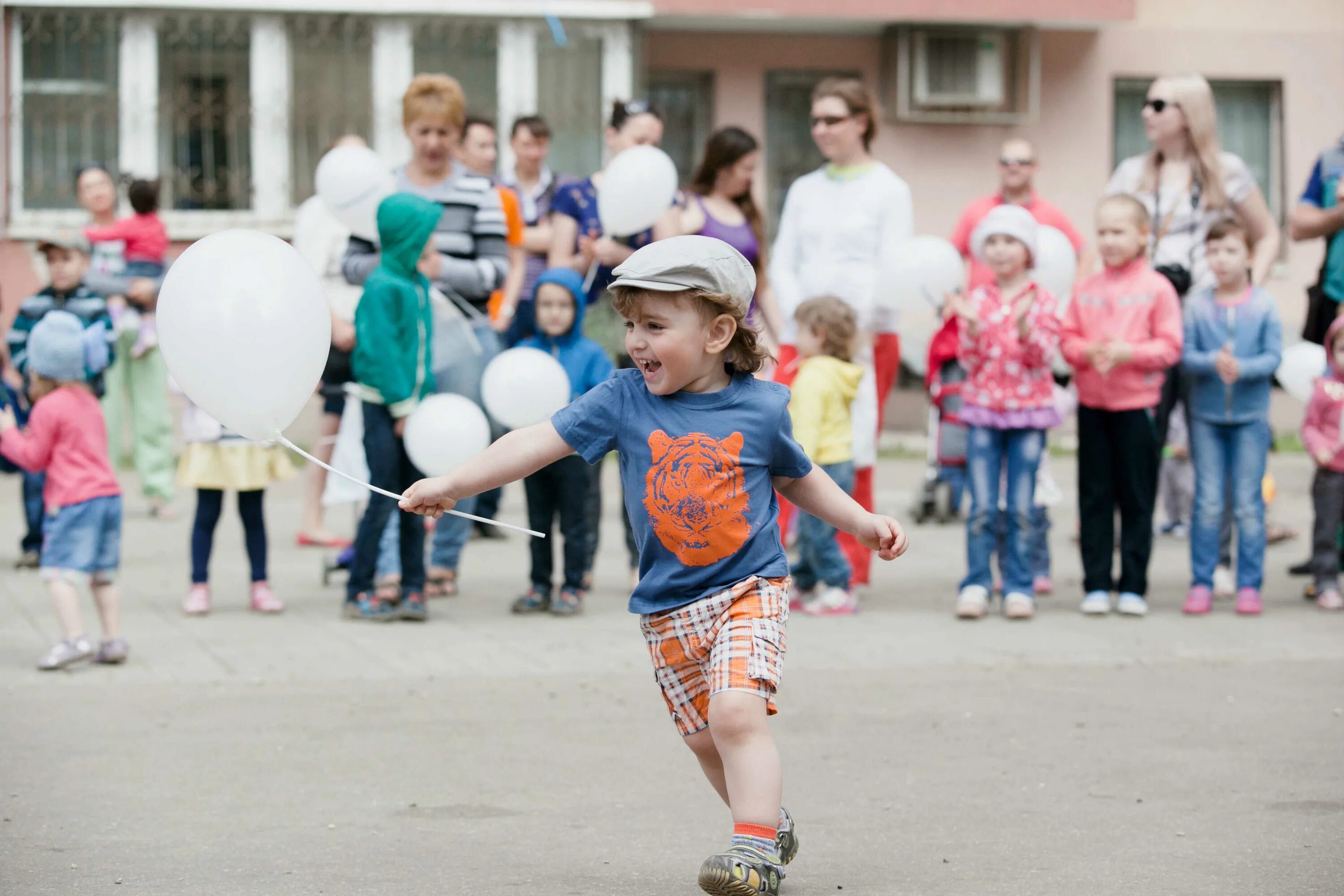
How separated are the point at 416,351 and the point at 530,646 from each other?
1347 millimetres

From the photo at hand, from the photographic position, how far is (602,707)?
19.3 ft

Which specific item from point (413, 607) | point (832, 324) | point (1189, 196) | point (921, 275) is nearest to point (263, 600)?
point (413, 607)

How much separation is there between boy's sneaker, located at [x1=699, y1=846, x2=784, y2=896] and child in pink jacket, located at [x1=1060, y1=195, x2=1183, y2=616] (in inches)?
166

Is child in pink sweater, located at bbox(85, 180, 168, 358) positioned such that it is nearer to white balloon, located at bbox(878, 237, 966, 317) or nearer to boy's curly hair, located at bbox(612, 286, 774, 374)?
white balloon, located at bbox(878, 237, 966, 317)

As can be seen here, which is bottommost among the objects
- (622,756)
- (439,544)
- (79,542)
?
(622,756)

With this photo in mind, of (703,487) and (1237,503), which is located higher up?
(703,487)

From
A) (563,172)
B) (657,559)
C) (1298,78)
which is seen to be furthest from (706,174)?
(1298,78)

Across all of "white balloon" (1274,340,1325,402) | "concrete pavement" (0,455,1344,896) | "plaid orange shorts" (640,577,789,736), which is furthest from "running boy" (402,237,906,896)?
"white balloon" (1274,340,1325,402)

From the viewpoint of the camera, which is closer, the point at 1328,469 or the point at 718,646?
the point at 718,646

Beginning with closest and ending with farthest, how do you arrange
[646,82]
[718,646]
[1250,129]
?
[718,646] < [646,82] < [1250,129]

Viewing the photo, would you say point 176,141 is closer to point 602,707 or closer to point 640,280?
point 602,707

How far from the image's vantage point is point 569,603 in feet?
25.3

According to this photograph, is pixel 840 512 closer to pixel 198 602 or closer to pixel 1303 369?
pixel 198 602

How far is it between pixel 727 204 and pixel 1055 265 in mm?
1589
